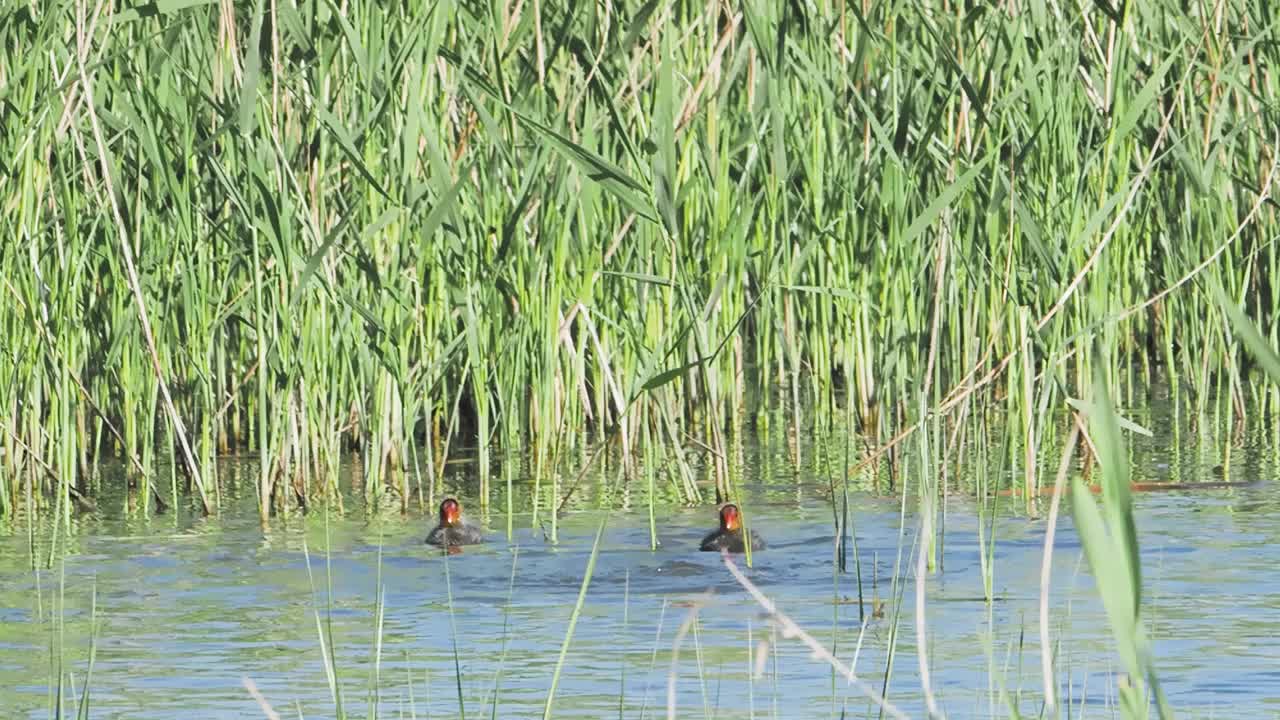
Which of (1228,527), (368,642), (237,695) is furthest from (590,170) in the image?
(1228,527)

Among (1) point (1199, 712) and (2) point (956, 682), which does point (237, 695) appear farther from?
(1) point (1199, 712)

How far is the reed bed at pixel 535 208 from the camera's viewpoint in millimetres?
6398

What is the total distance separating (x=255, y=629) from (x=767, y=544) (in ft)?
6.32

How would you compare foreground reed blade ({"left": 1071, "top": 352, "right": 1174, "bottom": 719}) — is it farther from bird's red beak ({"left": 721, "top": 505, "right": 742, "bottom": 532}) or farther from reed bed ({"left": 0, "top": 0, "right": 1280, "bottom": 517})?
bird's red beak ({"left": 721, "top": 505, "right": 742, "bottom": 532})

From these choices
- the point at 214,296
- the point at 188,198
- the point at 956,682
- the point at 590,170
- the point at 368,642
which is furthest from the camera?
the point at 214,296

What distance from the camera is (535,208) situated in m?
7.89

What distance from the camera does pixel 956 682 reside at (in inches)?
186

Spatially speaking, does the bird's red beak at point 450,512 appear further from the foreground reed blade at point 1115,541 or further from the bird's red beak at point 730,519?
the foreground reed blade at point 1115,541

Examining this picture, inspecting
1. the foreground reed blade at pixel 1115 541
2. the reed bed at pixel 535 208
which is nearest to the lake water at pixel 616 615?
the reed bed at pixel 535 208

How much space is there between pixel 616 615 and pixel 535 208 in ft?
7.98

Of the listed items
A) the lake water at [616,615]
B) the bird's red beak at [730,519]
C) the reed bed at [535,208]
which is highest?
the reed bed at [535,208]

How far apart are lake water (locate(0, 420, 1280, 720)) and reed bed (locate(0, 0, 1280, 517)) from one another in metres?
0.29

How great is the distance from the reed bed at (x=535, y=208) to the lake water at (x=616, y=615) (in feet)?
0.94

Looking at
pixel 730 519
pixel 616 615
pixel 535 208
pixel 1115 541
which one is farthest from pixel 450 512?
pixel 1115 541
